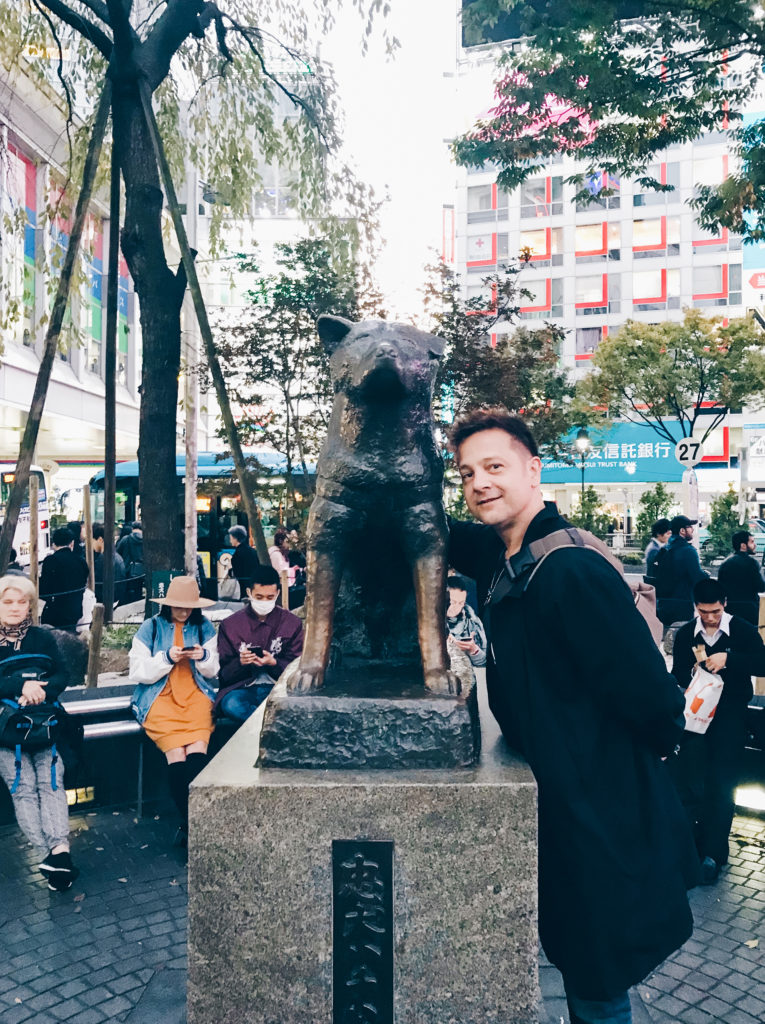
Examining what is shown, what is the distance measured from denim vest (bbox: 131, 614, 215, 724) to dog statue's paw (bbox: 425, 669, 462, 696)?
2676 millimetres

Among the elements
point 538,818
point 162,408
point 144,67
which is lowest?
point 538,818

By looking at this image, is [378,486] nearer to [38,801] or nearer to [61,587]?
[38,801]

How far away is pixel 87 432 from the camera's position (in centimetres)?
2322

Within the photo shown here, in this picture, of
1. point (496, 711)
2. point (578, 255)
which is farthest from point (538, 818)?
point (578, 255)

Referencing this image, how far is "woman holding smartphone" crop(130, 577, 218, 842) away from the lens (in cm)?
484

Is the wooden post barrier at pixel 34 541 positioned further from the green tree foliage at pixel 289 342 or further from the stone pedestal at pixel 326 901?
the stone pedestal at pixel 326 901

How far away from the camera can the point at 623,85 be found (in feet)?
25.9

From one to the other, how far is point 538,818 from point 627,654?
623 mm

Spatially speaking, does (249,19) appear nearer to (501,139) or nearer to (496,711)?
(501,139)

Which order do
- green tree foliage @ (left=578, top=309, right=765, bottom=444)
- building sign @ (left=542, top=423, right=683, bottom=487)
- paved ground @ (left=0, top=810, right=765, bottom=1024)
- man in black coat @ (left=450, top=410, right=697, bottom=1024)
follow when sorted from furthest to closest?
1. building sign @ (left=542, top=423, right=683, bottom=487)
2. green tree foliage @ (left=578, top=309, right=765, bottom=444)
3. paved ground @ (left=0, top=810, right=765, bottom=1024)
4. man in black coat @ (left=450, top=410, right=697, bottom=1024)

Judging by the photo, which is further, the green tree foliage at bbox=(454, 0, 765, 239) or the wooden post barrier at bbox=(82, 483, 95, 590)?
the wooden post barrier at bbox=(82, 483, 95, 590)

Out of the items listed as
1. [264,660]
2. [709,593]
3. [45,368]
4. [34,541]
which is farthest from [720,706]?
[34,541]

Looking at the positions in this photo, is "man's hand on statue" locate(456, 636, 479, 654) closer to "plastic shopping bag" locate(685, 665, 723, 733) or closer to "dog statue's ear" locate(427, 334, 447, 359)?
"plastic shopping bag" locate(685, 665, 723, 733)

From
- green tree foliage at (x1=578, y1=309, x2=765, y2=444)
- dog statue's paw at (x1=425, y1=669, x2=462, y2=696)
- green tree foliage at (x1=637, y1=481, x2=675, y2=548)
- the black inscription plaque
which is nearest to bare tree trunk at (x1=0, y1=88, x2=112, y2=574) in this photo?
dog statue's paw at (x1=425, y1=669, x2=462, y2=696)
